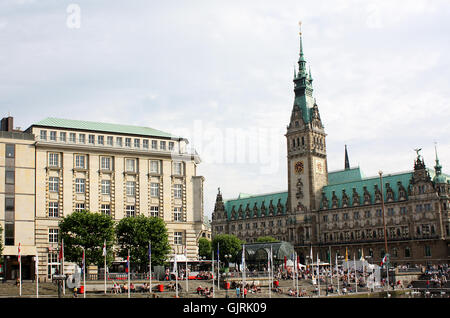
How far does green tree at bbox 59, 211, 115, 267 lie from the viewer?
80.1 m

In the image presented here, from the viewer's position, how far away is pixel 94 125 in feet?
330

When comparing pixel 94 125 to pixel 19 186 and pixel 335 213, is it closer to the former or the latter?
pixel 19 186

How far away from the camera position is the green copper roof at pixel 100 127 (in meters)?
96.6

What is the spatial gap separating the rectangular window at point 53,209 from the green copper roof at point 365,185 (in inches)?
3828

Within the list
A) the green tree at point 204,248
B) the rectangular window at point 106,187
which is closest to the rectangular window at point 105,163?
the rectangular window at point 106,187

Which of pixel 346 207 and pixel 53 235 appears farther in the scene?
Result: pixel 346 207

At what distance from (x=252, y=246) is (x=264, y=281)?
126 ft

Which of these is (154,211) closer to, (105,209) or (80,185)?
(105,209)

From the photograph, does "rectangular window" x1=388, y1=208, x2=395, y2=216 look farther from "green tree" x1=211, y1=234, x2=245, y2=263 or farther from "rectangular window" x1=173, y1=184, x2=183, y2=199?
"rectangular window" x1=173, y1=184, x2=183, y2=199

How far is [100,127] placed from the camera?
100250 millimetres

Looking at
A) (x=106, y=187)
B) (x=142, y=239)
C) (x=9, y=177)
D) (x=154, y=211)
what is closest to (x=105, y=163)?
(x=106, y=187)

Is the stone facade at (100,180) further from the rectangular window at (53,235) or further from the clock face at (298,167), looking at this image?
the clock face at (298,167)

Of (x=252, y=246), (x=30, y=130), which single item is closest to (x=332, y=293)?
(x=252, y=246)

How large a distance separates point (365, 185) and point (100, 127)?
91.9m
